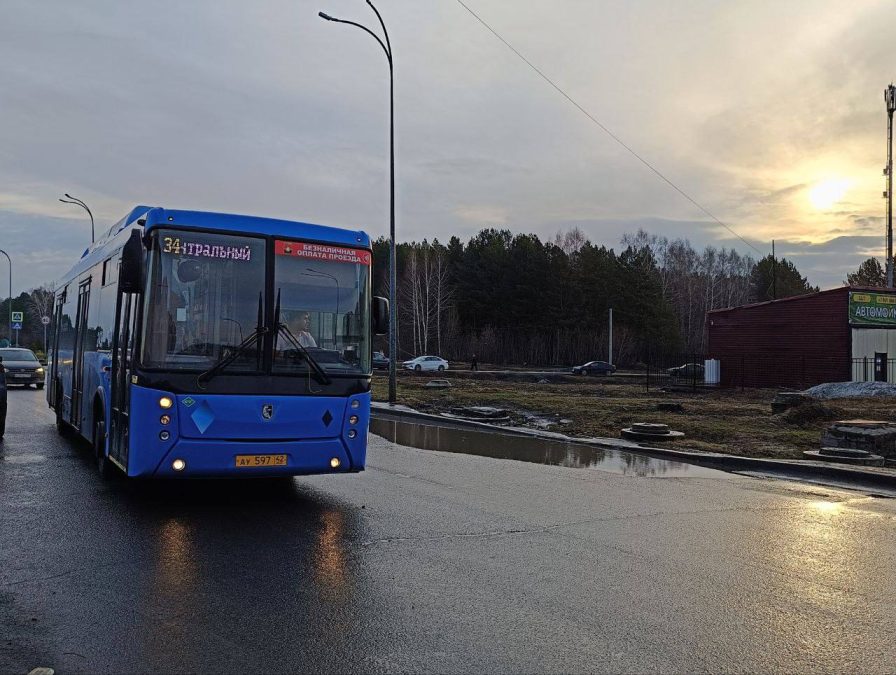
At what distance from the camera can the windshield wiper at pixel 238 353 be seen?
7.90 m

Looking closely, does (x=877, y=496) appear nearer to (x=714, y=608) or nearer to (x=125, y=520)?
(x=714, y=608)

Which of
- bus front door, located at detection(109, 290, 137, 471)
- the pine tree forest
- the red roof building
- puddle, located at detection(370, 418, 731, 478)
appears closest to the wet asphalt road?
bus front door, located at detection(109, 290, 137, 471)

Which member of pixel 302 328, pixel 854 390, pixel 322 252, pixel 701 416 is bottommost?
pixel 701 416

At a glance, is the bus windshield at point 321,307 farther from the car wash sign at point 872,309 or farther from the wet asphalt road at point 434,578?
the car wash sign at point 872,309

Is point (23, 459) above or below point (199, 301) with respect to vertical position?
below

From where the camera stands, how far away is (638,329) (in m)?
87.6

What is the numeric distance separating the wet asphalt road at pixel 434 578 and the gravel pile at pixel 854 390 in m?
21.7

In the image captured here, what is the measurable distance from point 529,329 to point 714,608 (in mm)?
81004

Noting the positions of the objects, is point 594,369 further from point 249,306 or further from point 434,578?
point 434,578

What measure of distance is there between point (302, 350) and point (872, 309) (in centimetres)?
3601

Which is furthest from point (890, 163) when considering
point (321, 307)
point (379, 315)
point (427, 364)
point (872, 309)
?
point (321, 307)

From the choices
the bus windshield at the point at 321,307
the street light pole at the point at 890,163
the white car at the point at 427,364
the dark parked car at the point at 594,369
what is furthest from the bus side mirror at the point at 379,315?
the dark parked car at the point at 594,369

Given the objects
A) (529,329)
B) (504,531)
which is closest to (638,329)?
(529,329)

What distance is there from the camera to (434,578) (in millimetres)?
5918
